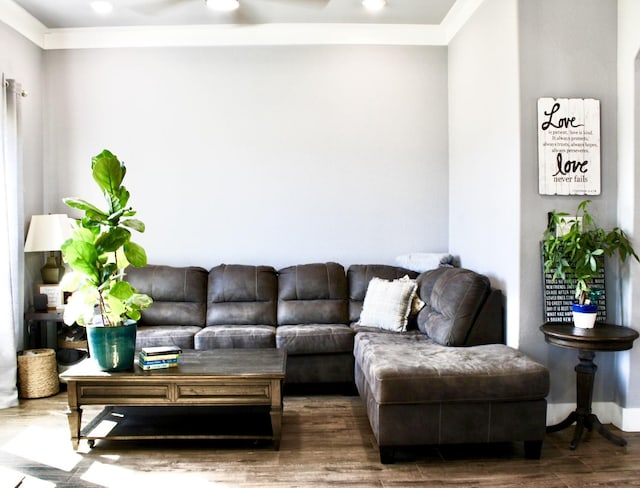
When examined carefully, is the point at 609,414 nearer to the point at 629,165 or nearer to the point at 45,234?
the point at 629,165

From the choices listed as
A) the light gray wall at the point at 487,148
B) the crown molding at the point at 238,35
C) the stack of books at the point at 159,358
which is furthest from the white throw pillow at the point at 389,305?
the crown molding at the point at 238,35

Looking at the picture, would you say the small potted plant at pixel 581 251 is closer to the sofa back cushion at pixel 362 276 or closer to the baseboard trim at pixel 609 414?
the baseboard trim at pixel 609 414

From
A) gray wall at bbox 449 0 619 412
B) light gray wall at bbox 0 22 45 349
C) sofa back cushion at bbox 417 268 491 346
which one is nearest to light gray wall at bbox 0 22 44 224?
light gray wall at bbox 0 22 45 349

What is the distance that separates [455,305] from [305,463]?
134 cm

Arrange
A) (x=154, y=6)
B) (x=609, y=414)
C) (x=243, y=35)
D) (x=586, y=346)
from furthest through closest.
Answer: (x=243, y=35), (x=154, y=6), (x=609, y=414), (x=586, y=346)

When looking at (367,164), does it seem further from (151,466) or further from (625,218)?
(151,466)

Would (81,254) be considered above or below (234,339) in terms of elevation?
above

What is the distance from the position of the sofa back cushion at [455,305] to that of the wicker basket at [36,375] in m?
2.75

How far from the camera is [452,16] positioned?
4.41m

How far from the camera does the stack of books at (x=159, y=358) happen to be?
2.99 metres

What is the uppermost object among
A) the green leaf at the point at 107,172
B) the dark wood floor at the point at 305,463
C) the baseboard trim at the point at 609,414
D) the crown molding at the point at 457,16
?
the crown molding at the point at 457,16

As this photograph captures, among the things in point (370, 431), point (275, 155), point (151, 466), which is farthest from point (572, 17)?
point (151, 466)

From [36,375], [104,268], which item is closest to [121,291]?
[104,268]

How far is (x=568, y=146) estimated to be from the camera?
3.28 m
